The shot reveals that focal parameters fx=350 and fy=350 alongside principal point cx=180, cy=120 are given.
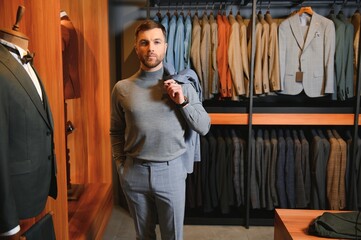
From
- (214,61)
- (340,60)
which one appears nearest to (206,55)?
(214,61)

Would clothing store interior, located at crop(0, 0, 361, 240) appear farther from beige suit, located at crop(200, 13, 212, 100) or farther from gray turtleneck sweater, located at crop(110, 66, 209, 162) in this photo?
gray turtleneck sweater, located at crop(110, 66, 209, 162)

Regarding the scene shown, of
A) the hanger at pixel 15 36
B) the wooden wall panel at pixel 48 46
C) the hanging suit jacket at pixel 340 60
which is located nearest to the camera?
the hanger at pixel 15 36

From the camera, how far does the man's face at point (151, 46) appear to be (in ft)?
5.51

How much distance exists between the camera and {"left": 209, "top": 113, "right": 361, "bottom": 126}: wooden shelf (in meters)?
2.84

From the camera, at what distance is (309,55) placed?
280cm

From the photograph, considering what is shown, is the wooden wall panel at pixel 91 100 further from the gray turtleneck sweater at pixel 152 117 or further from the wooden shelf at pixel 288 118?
the gray turtleneck sweater at pixel 152 117

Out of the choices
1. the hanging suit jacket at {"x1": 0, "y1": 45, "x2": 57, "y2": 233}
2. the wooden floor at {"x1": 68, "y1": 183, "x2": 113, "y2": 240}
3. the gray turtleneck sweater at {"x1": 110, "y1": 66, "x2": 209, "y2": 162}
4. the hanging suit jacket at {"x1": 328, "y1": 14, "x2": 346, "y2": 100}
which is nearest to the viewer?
the hanging suit jacket at {"x1": 0, "y1": 45, "x2": 57, "y2": 233}

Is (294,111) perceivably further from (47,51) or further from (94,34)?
(47,51)

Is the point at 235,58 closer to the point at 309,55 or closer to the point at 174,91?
the point at 309,55

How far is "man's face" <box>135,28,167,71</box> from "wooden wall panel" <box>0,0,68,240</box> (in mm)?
408

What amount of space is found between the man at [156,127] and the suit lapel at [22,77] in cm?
51

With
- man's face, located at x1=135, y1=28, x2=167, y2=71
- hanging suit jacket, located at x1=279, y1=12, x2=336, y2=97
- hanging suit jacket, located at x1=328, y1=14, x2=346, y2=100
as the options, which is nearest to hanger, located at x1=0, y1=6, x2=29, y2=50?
man's face, located at x1=135, y1=28, x2=167, y2=71

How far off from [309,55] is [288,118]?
1.74ft

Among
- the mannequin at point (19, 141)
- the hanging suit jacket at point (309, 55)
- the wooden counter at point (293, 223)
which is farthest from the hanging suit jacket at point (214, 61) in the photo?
the mannequin at point (19, 141)
